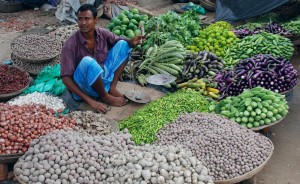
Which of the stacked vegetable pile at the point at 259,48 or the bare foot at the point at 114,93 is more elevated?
the stacked vegetable pile at the point at 259,48

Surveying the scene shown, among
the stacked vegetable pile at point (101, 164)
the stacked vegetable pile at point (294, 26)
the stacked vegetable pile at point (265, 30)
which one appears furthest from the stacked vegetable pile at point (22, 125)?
the stacked vegetable pile at point (294, 26)

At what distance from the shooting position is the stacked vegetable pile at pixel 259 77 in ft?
15.8

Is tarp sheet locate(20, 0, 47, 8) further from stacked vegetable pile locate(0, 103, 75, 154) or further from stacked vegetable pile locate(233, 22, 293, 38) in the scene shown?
stacked vegetable pile locate(0, 103, 75, 154)

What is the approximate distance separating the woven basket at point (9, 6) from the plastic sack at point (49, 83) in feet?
11.6

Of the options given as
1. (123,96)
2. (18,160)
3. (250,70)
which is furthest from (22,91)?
(250,70)

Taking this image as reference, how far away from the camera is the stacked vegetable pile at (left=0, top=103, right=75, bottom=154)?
3.60 meters

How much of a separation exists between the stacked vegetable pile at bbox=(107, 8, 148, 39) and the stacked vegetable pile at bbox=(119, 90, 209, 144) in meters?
1.76

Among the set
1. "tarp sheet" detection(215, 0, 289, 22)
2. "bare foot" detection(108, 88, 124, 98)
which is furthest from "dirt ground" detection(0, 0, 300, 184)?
"tarp sheet" detection(215, 0, 289, 22)

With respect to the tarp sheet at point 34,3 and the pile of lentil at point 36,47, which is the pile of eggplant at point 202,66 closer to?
the pile of lentil at point 36,47

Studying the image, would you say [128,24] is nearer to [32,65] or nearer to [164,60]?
[164,60]

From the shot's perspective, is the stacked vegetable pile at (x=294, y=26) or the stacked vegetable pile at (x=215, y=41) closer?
the stacked vegetable pile at (x=215, y=41)

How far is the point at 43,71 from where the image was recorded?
17.6 ft

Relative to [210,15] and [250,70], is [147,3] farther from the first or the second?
[250,70]

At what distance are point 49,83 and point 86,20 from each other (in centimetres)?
111
